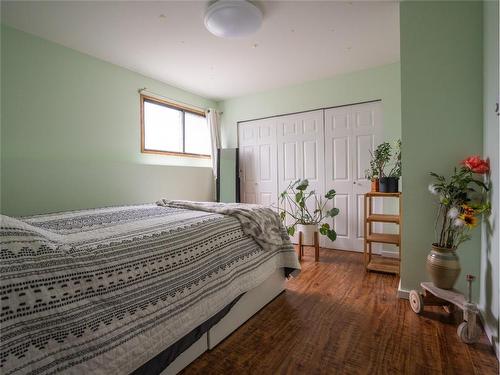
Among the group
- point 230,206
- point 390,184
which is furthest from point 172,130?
point 390,184

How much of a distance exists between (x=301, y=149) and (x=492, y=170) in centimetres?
235

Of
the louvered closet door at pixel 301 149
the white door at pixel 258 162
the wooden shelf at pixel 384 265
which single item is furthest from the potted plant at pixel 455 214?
the white door at pixel 258 162

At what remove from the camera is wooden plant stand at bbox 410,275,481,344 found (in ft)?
4.59

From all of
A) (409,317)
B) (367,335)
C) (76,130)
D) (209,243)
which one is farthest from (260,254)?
(76,130)

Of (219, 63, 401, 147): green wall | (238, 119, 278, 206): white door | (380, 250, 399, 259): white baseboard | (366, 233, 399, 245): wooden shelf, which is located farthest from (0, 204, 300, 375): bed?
(219, 63, 401, 147): green wall

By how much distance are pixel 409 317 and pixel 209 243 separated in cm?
149

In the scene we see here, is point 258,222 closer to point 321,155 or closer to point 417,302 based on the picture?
point 417,302

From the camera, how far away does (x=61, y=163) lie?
2.38m

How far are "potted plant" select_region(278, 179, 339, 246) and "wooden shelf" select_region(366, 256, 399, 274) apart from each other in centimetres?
51

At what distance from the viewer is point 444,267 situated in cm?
162

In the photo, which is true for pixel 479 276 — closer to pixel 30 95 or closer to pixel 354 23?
pixel 354 23

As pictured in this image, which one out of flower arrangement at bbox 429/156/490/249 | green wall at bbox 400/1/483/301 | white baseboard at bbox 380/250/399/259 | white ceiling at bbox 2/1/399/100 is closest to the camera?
flower arrangement at bbox 429/156/490/249

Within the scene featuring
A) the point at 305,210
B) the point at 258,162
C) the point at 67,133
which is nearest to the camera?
the point at 67,133

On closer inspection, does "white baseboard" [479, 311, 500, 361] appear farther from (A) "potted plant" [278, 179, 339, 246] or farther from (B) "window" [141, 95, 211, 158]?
(B) "window" [141, 95, 211, 158]
